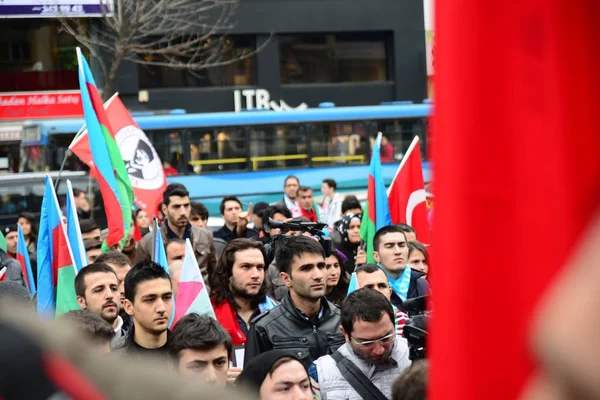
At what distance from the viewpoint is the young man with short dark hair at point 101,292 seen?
21.2ft

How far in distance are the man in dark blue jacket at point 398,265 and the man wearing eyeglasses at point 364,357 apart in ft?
6.69

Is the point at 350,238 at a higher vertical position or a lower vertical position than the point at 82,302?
lower

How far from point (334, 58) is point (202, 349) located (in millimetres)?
29184

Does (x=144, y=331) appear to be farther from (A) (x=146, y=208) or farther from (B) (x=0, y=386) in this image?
(A) (x=146, y=208)

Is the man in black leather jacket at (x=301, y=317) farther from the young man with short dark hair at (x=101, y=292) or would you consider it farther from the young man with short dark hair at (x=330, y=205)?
the young man with short dark hair at (x=330, y=205)

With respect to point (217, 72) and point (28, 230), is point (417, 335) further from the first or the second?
point (217, 72)

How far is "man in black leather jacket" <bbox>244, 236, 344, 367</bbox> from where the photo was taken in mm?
5688

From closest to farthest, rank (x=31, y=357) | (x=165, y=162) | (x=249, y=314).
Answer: (x=31, y=357)
(x=249, y=314)
(x=165, y=162)

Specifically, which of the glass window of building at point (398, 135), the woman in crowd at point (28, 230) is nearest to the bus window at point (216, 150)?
the glass window of building at point (398, 135)

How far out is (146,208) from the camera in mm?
12133

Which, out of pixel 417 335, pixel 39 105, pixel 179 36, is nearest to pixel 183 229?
pixel 417 335

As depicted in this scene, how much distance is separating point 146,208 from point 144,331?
670 cm

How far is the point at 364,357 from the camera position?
5.13 metres

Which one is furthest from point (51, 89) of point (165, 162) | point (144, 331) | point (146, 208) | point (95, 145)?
point (144, 331)
